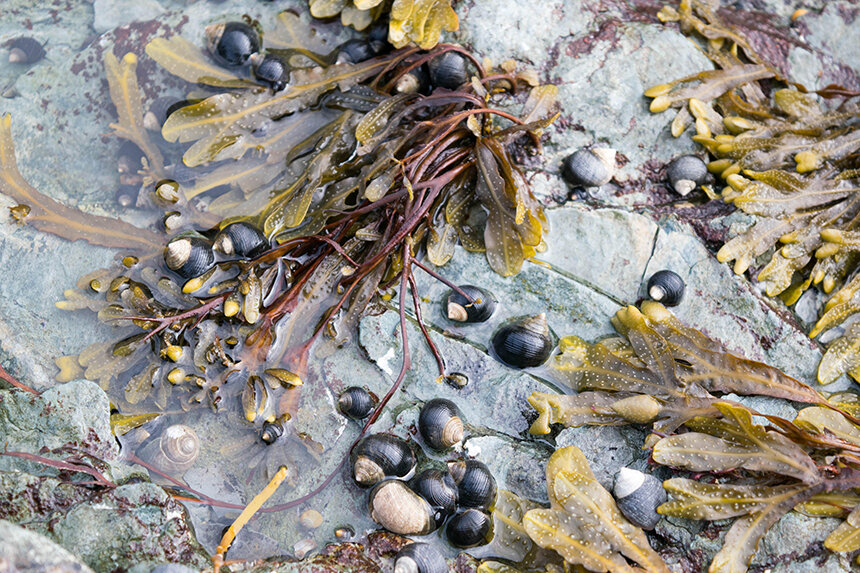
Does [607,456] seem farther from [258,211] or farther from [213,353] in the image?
[258,211]

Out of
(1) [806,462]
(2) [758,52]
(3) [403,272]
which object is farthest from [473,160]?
(2) [758,52]

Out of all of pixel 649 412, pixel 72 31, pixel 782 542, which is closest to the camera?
pixel 782 542

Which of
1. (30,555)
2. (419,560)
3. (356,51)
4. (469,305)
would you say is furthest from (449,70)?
(30,555)

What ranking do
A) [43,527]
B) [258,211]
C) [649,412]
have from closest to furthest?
[43,527]
[649,412]
[258,211]

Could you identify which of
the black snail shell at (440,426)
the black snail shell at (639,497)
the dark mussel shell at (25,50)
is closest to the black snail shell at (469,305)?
the black snail shell at (440,426)

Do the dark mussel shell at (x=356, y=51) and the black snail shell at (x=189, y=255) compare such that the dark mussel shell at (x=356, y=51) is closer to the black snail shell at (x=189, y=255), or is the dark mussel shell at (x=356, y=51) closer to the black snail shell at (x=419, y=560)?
the black snail shell at (x=189, y=255)

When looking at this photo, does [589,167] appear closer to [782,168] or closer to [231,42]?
[782,168]
